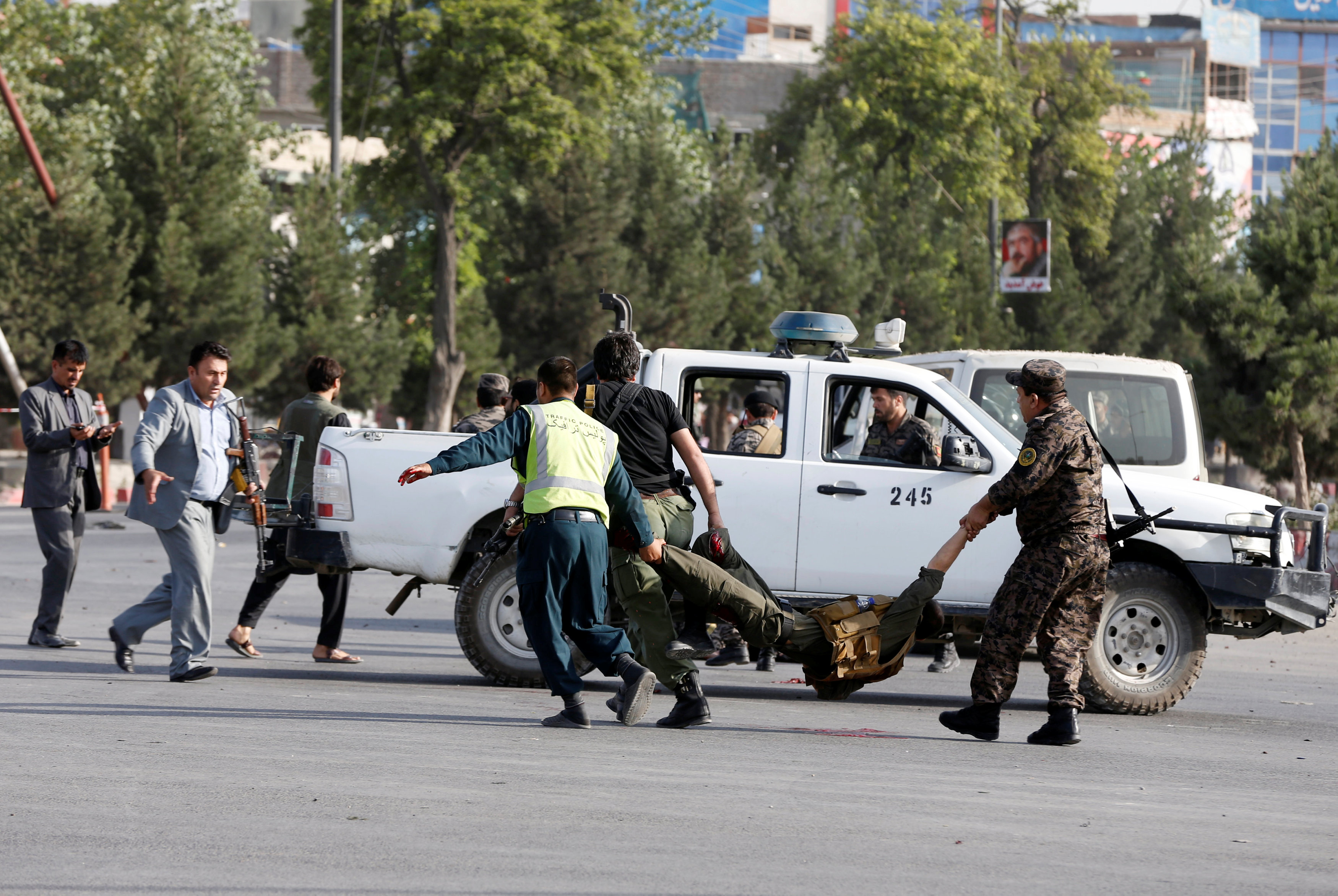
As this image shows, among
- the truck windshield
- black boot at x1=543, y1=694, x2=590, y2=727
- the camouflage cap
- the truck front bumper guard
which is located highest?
the camouflage cap

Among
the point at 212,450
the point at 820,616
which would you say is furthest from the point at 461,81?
the point at 820,616

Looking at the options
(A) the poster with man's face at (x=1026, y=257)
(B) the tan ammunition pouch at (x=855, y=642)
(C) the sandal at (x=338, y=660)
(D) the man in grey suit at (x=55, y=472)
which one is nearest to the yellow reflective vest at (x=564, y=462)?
(B) the tan ammunition pouch at (x=855, y=642)

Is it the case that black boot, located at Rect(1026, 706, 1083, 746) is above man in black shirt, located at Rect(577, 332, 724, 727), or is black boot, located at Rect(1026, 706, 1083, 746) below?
below

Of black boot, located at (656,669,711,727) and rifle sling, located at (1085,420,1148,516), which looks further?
rifle sling, located at (1085,420,1148,516)

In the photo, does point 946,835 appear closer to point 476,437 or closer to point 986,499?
point 986,499

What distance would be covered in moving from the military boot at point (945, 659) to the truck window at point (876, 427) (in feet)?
5.69

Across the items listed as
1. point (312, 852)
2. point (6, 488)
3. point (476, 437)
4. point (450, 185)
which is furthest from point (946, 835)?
point (450, 185)

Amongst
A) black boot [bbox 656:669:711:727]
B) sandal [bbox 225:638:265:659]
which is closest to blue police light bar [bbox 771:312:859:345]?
black boot [bbox 656:669:711:727]

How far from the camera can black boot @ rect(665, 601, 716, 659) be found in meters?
8.38

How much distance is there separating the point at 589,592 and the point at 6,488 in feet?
79.8

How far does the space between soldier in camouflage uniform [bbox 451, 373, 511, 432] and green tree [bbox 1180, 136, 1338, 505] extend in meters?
13.3

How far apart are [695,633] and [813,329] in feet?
6.78

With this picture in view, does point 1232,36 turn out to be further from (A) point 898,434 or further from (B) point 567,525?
(B) point 567,525

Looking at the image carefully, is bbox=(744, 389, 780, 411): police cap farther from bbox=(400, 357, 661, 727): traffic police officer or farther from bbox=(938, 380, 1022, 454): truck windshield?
bbox=(400, 357, 661, 727): traffic police officer
